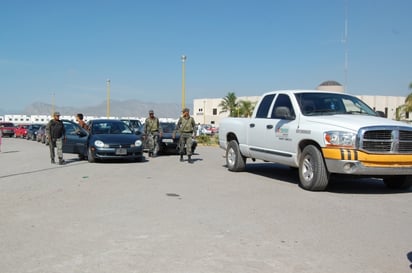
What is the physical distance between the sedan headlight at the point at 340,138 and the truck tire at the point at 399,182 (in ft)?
6.08

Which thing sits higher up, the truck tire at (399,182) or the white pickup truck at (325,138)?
the white pickup truck at (325,138)

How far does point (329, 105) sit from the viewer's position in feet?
31.0

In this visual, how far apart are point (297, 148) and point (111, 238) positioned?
5057 millimetres

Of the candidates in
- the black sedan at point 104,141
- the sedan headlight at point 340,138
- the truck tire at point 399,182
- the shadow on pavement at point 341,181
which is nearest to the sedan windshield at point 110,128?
the black sedan at point 104,141

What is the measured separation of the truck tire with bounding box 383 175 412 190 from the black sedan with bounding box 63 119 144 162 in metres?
8.09

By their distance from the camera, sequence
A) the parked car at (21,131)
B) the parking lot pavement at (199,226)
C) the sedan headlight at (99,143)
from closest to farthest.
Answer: the parking lot pavement at (199,226) < the sedan headlight at (99,143) < the parked car at (21,131)

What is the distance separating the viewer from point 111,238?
516cm

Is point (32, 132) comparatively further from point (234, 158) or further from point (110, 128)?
point (234, 158)

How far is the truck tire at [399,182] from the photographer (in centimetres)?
895

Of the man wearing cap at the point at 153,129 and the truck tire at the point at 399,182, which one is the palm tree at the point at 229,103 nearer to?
the man wearing cap at the point at 153,129

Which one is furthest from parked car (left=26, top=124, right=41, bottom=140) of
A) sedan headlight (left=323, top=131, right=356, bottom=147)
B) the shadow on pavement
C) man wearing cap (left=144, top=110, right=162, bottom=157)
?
sedan headlight (left=323, top=131, right=356, bottom=147)

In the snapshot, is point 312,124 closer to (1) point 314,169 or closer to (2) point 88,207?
(1) point 314,169

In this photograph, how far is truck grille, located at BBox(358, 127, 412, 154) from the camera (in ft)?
25.9

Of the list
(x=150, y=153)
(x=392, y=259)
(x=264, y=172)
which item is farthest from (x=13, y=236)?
(x=150, y=153)
